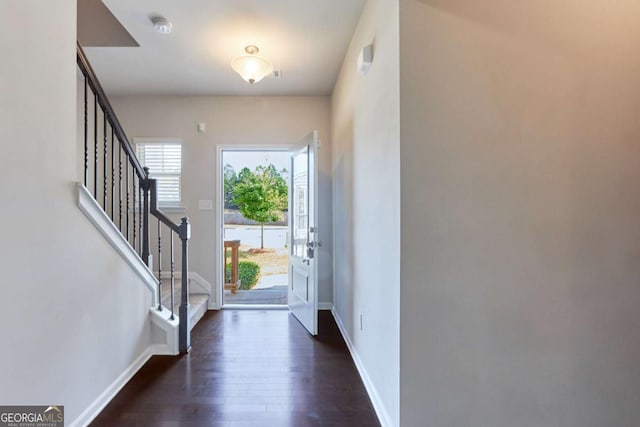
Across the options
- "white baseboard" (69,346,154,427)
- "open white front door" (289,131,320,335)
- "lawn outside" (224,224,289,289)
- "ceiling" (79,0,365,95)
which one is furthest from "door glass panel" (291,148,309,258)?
"lawn outside" (224,224,289,289)

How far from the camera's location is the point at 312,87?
3754 millimetres

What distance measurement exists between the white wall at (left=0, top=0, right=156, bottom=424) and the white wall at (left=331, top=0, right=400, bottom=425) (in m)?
1.72

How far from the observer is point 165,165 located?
4.07m

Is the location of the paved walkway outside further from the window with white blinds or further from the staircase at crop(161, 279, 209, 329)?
the window with white blinds

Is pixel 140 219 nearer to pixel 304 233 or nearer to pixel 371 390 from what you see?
pixel 304 233

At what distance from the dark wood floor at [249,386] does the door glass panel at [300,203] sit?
0.98 metres

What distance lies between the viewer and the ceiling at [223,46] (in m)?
2.28

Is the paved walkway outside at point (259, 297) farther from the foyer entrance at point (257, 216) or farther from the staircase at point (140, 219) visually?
the staircase at point (140, 219)

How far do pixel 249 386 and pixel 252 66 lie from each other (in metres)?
2.47

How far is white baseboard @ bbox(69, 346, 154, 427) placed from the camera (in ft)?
5.95

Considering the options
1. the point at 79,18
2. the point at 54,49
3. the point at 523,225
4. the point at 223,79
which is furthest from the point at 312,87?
the point at 523,225

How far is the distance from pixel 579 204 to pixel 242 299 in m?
4.08

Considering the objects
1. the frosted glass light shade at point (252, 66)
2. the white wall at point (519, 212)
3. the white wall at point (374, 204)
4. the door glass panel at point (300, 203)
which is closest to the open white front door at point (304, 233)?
the door glass panel at point (300, 203)

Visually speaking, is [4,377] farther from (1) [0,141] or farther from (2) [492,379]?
(2) [492,379]
